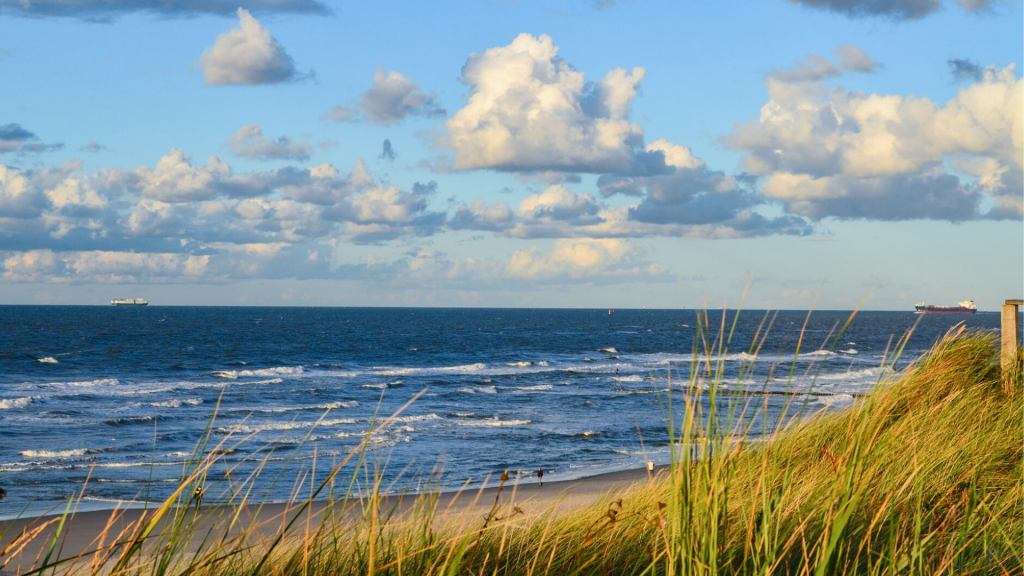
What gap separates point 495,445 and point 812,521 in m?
15.4

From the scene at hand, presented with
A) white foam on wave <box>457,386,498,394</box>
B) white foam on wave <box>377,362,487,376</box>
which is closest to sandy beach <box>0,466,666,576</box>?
white foam on wave <box>457,386,498,394</box>

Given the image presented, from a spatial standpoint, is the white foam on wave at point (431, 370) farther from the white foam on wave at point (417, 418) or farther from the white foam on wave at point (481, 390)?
the white foam on wave at point (417, 418)

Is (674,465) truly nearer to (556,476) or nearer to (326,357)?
(556,476)

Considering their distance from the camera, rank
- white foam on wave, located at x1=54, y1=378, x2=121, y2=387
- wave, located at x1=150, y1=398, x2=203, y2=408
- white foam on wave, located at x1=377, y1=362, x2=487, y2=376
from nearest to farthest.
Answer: wave, located at x1=150, y1=398, x2=203, y2=408 < white foam on wave, located at x1=54, y1=378, x2=121, y2=387 < white foam on wave, located at x1=377, y1=362, x2=487, y2=376

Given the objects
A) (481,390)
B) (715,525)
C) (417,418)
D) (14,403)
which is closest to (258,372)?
(481,390)

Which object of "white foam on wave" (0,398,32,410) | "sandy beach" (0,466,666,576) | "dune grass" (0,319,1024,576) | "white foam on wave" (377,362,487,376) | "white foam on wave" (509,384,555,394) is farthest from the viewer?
"white foam on wave" (377,362,487,376)

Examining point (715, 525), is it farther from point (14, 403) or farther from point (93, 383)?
point (93, 383)

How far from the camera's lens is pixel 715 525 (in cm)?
255

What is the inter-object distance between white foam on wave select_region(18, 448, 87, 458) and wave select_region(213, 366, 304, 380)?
65.3 feet

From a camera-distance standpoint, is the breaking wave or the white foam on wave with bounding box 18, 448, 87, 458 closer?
the white foam on wave with bounding box 18, 448, 87, 458

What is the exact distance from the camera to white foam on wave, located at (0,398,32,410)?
25.8 meters

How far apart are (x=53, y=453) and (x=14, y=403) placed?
37.0 ft

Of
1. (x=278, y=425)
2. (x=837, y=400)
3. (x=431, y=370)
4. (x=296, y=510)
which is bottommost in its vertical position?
(x=431, y=370)

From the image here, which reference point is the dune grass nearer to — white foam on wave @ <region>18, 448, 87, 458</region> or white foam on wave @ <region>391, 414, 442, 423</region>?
white foam on wave @ <region>18, 448, 87, 458</region>
